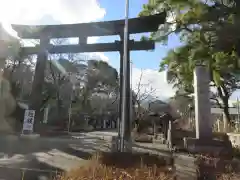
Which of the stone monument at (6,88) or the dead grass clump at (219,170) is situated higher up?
the stone monument at (6,88)

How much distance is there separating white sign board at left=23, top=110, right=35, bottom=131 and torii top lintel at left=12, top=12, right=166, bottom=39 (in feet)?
16.6

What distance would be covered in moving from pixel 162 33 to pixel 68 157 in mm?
8540

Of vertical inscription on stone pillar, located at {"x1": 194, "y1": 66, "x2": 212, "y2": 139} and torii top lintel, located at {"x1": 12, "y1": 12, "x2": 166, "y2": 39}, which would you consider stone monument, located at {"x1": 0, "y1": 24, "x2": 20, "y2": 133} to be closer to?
torii top lintel, located at {"x1": 12, "y1": 12, "x2": 166, "y2": 39}

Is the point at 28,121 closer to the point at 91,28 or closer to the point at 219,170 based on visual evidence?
the point at 91,28

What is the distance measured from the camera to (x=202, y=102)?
12.3m

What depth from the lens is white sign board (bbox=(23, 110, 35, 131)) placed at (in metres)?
13.9

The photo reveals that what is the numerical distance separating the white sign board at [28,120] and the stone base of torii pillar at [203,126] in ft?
28.9

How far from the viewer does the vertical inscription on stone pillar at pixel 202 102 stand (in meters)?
12.0

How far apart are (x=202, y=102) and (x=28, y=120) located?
390 inches

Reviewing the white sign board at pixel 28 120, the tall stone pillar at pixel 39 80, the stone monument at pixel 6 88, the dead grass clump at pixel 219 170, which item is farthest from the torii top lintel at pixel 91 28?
the dead grass clump at pixel 219 170

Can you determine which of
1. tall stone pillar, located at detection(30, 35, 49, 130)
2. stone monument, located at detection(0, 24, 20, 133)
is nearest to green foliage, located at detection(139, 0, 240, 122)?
tall stone pillar, located at detection(30, 35, 49, 130)

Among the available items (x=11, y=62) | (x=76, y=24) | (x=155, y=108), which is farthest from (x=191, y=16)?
(x=155, y=108)

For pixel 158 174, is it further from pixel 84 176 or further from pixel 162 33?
pixel 162 33

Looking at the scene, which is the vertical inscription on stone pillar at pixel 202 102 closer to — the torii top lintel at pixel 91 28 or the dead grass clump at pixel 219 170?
the torii top lintel at pixel 91 28
